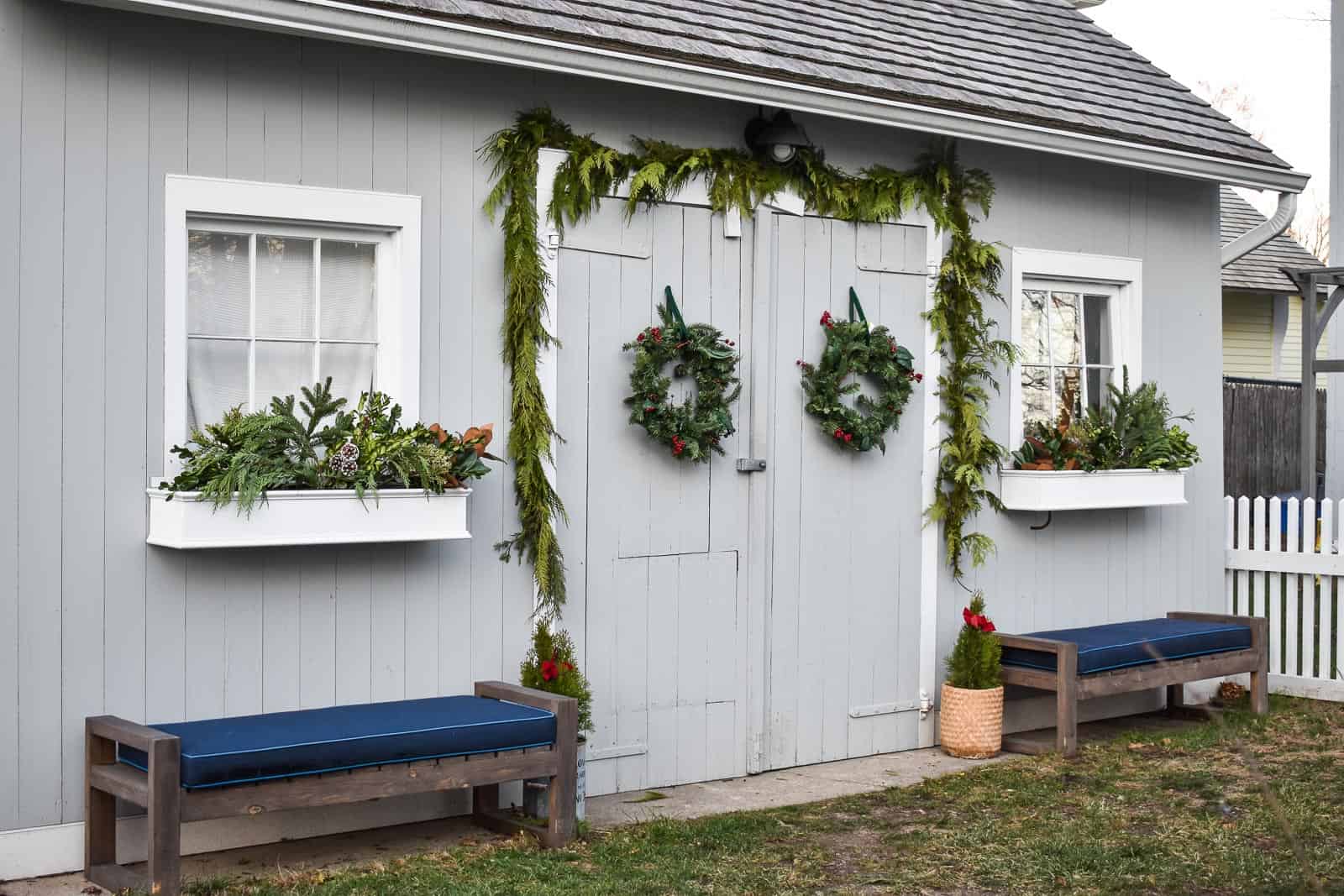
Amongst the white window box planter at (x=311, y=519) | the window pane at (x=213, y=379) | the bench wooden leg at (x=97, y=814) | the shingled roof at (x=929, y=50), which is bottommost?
the bench wooden leg at (x=97, y=814)

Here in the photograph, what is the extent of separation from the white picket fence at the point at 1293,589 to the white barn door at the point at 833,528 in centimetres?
275

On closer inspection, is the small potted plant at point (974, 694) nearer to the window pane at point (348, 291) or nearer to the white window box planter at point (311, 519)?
the white window box planter at point (311, 519)

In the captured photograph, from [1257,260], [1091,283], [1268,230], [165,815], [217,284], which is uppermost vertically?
[1257,260]

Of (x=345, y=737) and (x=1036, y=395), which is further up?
(x=1036, y=395)

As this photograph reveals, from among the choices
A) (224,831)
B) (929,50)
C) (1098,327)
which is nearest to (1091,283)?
(1098,327)

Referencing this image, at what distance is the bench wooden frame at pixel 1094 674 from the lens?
7.18 metres

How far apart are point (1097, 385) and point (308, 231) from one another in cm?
483

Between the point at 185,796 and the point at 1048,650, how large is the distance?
14.2 feet

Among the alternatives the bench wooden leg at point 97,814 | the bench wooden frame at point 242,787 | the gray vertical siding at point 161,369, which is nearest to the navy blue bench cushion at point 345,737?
the bench wooden frame at point 242,787

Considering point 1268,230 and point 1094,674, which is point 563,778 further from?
point 1268,230

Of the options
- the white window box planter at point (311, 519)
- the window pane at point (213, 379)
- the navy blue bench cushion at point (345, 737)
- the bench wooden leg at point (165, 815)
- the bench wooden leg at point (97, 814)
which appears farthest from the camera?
the window pane at point (213, 379)

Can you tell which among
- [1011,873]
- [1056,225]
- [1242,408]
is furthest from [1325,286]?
[1011,873]

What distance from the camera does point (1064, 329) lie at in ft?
27.4

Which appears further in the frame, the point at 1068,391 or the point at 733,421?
the point at 1068,391
